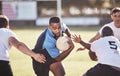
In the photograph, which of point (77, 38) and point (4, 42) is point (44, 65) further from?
point (4, 42)

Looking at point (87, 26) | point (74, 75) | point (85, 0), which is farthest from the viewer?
point (85, 0)

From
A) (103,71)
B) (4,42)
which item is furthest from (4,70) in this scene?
(103,71)

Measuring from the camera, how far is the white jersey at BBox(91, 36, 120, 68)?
8.52 m

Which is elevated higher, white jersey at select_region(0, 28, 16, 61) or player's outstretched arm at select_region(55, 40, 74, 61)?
white jersey at select_region(0, 28, 16, 61)

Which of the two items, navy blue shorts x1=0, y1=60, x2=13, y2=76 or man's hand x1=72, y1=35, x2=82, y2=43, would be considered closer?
navy blue shorts x1=0, y1=60, x2=13, y2=76

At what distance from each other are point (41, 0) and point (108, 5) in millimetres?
5626

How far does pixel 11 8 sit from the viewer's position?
37.1 m

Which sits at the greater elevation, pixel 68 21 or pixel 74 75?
pixel 74 75

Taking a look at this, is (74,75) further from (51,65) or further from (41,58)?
(41,58)

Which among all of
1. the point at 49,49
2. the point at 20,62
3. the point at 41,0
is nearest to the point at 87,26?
the point at 41,0

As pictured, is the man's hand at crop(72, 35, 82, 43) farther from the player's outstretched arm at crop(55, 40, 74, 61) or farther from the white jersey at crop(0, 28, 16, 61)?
Result: the white jersey at crop(0, 28, 16, 61)

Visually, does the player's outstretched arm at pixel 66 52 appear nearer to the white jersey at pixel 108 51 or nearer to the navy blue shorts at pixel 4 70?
the white jersey at pixel 108 51

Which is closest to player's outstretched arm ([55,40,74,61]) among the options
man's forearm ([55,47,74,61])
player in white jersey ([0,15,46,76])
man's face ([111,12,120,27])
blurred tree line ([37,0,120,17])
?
man's forearm ([55,47,74,61])

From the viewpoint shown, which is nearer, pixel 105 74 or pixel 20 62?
pixel 105 74
